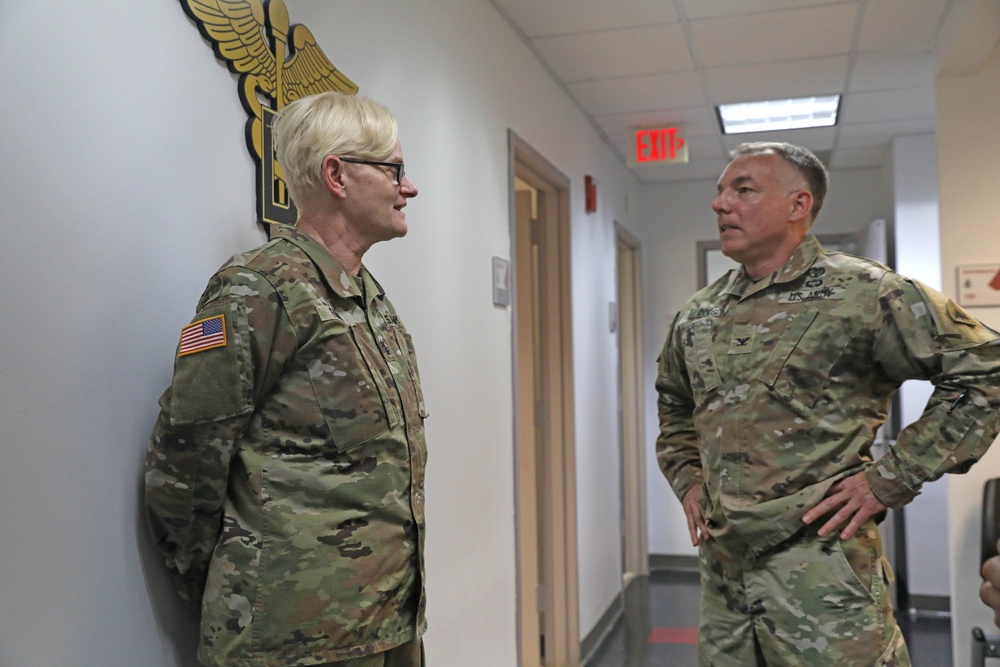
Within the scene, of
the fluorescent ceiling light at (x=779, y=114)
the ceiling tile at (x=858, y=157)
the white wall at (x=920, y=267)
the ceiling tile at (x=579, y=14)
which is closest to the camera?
the ceiling tile at (x=579, y=14)

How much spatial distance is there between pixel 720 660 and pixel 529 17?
2.51 m

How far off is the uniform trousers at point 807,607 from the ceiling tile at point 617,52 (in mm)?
2419

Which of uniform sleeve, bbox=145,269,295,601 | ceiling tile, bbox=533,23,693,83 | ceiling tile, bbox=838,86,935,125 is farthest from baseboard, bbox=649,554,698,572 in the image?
uniform sleeve, bbox=145,269,295,601

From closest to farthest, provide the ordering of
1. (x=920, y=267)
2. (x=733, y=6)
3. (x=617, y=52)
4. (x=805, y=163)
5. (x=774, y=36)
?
(x=805, y=163) < (x=733, y=6) < (x=774, y=36) < (x=617, y=52) < (x=920, y=267)

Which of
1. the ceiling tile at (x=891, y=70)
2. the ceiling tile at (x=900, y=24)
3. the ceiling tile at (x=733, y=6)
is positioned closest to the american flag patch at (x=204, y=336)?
the ceiling tile at (x=733, y=6)

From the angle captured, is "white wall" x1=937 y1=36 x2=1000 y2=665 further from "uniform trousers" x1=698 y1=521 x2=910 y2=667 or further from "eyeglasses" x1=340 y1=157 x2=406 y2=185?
"eyeglasses" x1=340 y1=157 x2=406 y2=185

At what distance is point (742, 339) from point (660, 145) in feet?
10.6

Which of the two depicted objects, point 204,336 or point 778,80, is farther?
point 778,80

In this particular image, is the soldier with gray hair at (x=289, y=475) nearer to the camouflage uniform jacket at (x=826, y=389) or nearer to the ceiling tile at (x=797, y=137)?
the camouflage uniform jacket at (x=826, y=389)

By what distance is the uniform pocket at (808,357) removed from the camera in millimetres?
1911

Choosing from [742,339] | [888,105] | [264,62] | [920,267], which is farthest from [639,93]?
[264,62]

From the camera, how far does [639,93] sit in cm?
447

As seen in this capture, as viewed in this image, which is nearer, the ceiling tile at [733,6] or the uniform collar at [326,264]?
the uniform collar at [326,264]

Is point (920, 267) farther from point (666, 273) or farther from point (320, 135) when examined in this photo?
point (320, 135)
